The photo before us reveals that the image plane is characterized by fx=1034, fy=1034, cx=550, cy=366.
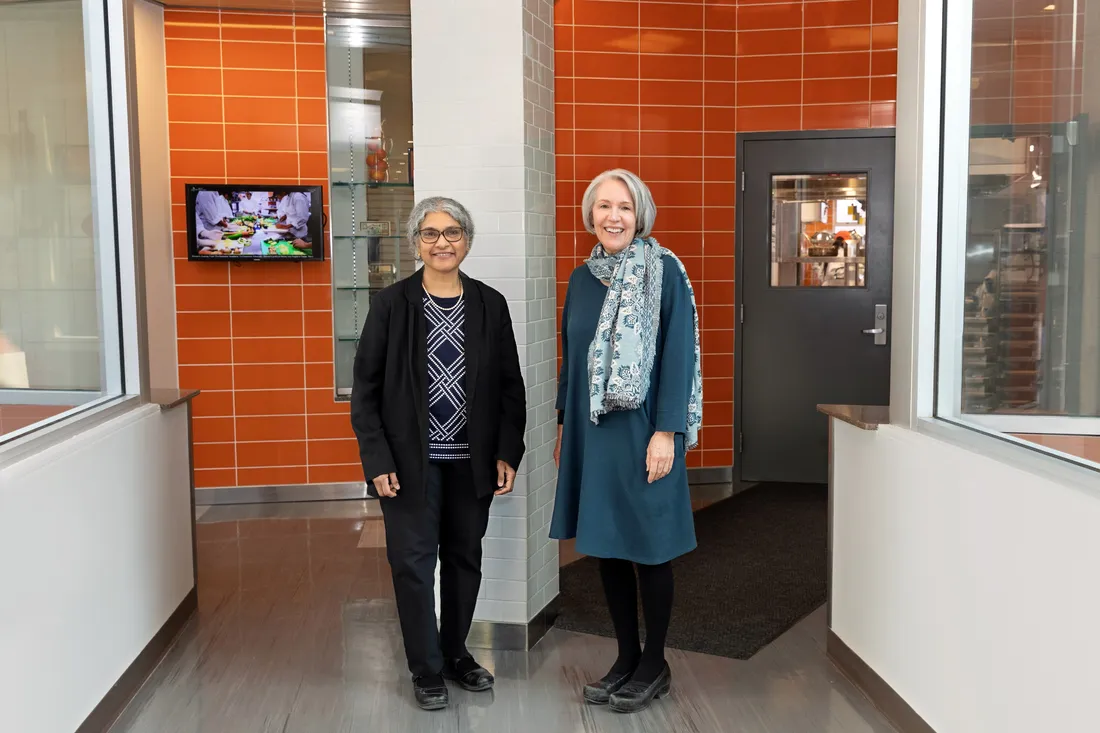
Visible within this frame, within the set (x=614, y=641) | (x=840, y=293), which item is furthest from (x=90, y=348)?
(x=840, y=293)

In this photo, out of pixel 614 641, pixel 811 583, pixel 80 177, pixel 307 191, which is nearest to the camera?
pixel 80 177

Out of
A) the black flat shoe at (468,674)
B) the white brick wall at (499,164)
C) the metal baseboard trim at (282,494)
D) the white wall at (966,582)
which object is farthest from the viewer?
the metal baseboard trim at (282,494)

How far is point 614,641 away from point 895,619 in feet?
3.50

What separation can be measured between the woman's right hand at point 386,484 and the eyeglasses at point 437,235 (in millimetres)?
688

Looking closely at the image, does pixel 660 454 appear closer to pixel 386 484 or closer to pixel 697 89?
pixel 386 484

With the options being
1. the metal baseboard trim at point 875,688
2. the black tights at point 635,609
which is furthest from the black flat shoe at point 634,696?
the metal baseboard trim at point 875,688

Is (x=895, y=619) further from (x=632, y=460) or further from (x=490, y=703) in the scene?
(x=490, y=703)

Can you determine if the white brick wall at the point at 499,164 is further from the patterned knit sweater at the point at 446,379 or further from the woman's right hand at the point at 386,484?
the woman's right hand at the point at 386,484

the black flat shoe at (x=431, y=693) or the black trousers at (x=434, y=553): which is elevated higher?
the black trousers at (x=434, y=553)

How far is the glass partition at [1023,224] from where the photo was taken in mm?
2203

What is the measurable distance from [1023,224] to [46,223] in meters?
2.57

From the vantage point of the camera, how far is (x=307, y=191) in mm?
5703

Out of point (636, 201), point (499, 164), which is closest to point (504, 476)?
point (636, 201)

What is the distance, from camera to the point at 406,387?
2998 mm
